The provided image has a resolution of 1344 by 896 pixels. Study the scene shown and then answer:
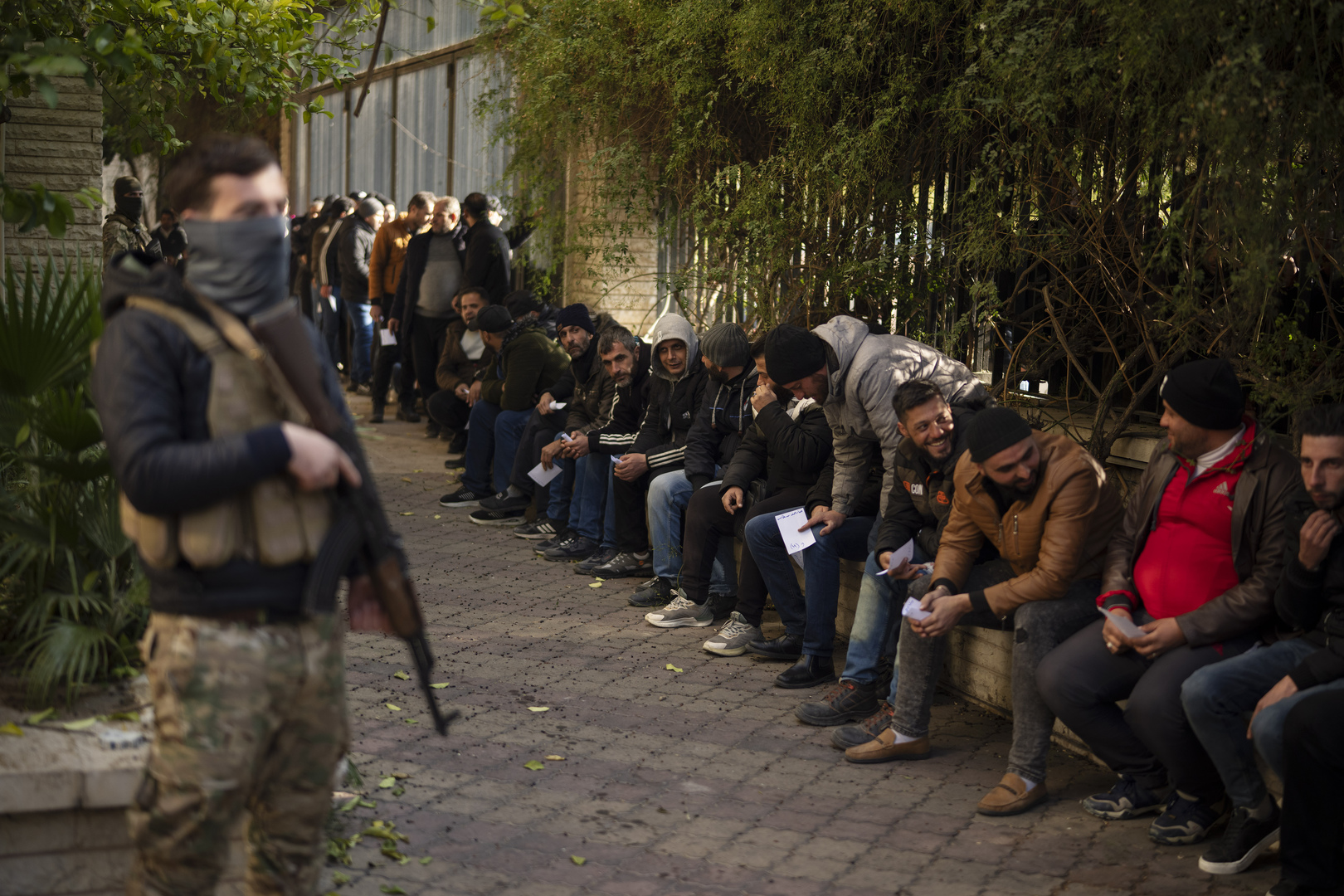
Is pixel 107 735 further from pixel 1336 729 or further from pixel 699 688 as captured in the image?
pixel 1336 729

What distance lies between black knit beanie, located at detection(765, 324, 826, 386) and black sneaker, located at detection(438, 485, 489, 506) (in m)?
4.07

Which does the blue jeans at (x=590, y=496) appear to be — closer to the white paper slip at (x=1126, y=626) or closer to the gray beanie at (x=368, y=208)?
the white paper slip at (x=1126, y=626)

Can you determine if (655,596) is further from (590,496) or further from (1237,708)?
(1237,708)

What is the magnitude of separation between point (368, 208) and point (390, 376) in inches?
85.5

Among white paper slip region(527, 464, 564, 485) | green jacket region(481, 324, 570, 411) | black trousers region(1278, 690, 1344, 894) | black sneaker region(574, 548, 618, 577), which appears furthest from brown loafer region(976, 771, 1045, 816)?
green jacket region(481, 324, 570, 411)

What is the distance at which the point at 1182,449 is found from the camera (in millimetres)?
4211

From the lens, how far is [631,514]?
290 inches

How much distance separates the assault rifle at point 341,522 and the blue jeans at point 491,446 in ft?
20.0

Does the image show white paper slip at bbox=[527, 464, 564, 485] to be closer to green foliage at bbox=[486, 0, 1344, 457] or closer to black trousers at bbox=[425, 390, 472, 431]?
green foliage at bbox=[486, 0, 1344, 457]

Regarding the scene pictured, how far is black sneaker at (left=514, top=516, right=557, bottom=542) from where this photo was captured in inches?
324

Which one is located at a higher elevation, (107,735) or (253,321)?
(253,321)

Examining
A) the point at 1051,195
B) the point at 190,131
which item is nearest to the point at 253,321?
the point at 1051,195

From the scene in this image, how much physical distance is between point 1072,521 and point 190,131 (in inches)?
761

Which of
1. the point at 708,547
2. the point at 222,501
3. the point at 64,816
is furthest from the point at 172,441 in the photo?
the point at 708,547
